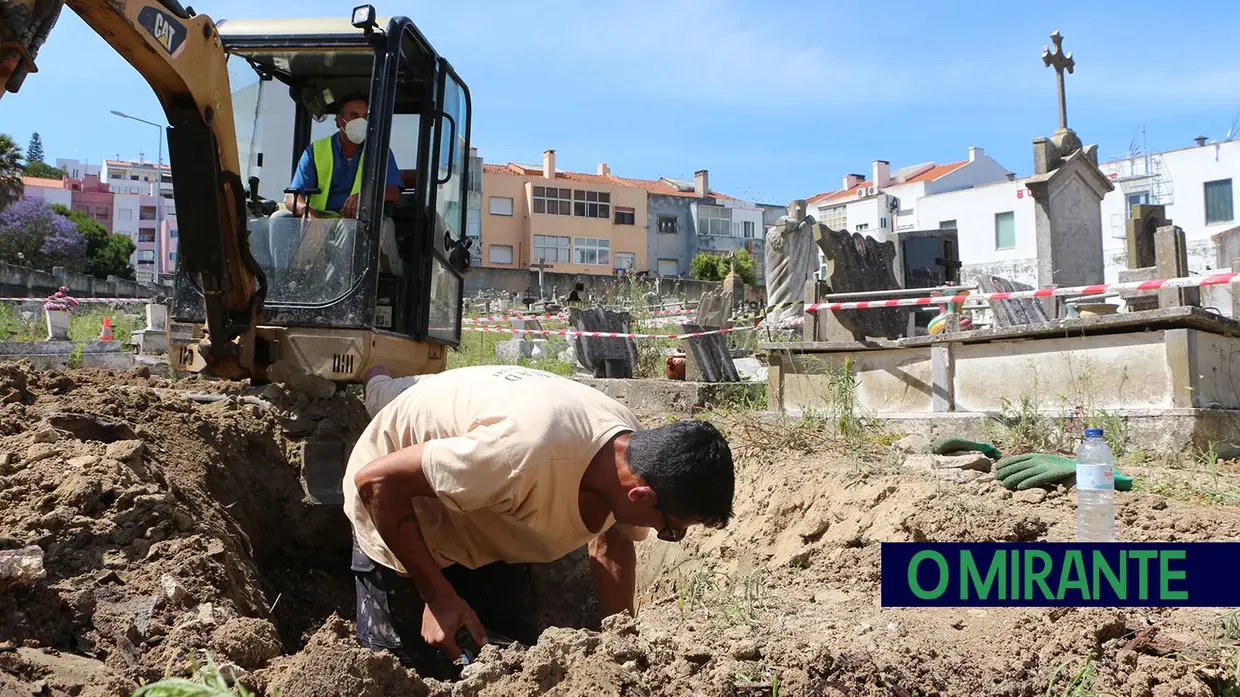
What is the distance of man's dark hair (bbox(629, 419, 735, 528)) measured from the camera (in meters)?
2.73

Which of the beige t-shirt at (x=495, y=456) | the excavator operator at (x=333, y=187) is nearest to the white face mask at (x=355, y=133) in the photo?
the excavator operator at (x=333, y=187)

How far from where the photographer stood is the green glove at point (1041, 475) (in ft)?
15.9

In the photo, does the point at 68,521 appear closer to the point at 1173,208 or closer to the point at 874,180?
the point at 1173,208

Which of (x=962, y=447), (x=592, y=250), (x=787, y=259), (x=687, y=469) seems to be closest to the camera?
(x=687, y=469)

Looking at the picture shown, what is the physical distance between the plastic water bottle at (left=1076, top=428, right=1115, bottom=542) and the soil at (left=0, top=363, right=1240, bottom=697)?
27 cm

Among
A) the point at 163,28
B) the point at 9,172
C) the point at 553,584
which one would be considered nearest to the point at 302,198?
the point at 163,28

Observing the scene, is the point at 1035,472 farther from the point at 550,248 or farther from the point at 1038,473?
the point at 550,248

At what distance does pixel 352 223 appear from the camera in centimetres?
551

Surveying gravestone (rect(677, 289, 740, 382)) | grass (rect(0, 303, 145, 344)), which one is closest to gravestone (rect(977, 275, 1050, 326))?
gravestone (rect(677, 289, 740, 382))

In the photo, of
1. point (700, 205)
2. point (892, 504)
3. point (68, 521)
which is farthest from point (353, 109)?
point (700, 205)

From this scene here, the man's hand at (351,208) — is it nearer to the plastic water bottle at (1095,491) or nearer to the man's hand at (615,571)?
the man's hand at (615,571)

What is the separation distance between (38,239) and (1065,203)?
37.9 meters

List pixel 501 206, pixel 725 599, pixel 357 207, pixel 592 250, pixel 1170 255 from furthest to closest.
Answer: pixel 592 250 < pixel 501 206 < pixel 1170 255 < pixel 357 207 < pixel 725 599

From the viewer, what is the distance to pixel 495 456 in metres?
2.85
